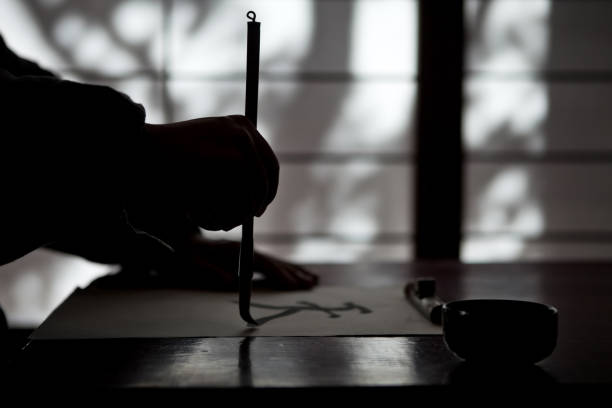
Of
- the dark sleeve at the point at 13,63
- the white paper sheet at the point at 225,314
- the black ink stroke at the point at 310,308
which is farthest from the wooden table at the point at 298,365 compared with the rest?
the dark sleeve at the point at 13,63

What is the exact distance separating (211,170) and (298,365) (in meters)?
0.24

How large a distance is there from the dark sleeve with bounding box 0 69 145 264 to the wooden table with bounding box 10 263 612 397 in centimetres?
17

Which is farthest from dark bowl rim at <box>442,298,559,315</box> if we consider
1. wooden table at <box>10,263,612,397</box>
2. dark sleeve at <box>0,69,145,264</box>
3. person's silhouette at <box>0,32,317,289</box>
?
dark sleeve at <box>0,69,145,264</box>

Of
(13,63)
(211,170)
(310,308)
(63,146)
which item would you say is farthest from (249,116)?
(13,63)

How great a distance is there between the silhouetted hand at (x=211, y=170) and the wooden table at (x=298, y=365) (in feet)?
0.51

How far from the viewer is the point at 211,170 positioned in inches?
31.0

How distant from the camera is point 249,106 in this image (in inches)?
31.9

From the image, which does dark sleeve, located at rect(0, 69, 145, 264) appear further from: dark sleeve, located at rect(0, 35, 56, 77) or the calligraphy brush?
dark sleeve, located at rect(0, 35, 56, 77)

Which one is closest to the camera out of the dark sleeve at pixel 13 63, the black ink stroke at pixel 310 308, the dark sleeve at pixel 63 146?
the dark sleeve at pixel 63 146

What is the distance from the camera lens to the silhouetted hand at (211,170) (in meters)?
0.79

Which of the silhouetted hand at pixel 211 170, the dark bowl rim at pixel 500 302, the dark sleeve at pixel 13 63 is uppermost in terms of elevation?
the dark sleeve at pixel 13 63

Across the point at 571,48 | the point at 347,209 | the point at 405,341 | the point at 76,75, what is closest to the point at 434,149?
the point at 347,209

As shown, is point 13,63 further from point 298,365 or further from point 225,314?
point 298,365

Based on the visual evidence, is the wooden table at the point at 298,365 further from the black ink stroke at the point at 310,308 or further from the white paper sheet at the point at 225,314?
A: the black ink stroke at the point at 310,308
